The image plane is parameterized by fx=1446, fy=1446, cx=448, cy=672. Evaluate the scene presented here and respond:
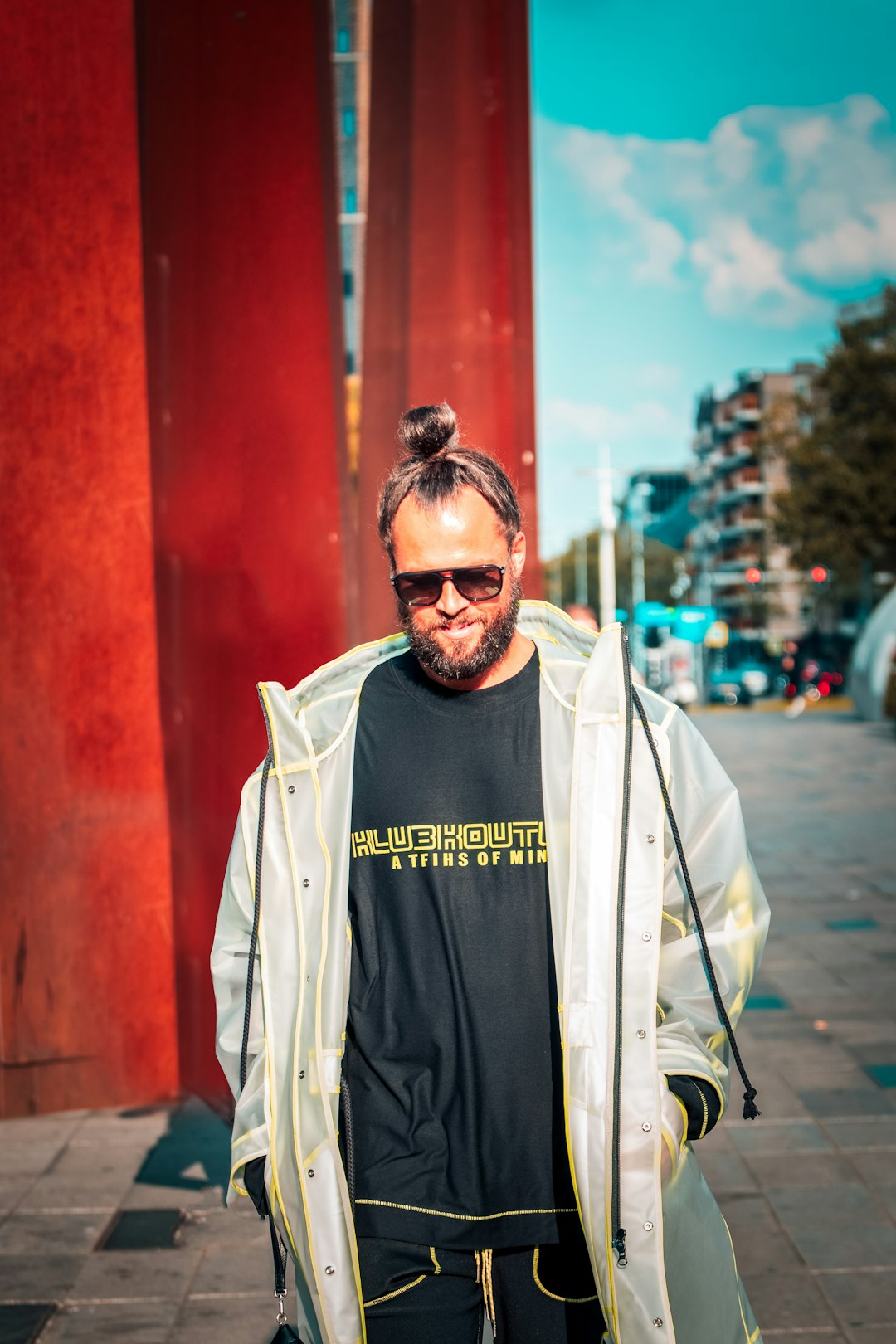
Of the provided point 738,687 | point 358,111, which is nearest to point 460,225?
point 358,111

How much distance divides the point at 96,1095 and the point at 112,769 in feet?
3.94

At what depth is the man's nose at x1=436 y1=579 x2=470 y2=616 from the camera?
224 cm

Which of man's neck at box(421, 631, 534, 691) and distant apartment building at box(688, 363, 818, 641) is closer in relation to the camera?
man's neck at box(421, 631, 534, 691)

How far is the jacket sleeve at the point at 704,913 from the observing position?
2.09 m

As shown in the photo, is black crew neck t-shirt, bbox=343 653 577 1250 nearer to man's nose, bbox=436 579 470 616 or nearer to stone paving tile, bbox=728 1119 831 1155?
man's nose, bbox=436 579 470 616

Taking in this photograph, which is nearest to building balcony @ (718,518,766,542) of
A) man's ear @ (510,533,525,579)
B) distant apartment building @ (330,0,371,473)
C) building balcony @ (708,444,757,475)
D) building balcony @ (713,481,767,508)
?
building balcony @ (713,481,767,508)

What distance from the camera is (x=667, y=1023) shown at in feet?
6.87

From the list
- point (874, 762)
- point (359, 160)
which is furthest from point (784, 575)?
point (359, 160)

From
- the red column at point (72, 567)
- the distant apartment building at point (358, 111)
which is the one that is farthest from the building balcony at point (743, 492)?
the red column at point (72, 567)

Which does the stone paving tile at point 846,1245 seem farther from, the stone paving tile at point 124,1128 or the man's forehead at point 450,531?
the man's forehead at point 450,531

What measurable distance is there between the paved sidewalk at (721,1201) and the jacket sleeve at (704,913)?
1727 mm

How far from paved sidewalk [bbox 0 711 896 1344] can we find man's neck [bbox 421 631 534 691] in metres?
2.03

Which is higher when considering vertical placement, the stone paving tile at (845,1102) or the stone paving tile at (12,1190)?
the stone paving tile at (12,1190)

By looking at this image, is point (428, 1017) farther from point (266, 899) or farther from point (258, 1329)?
point (258, 1329)
